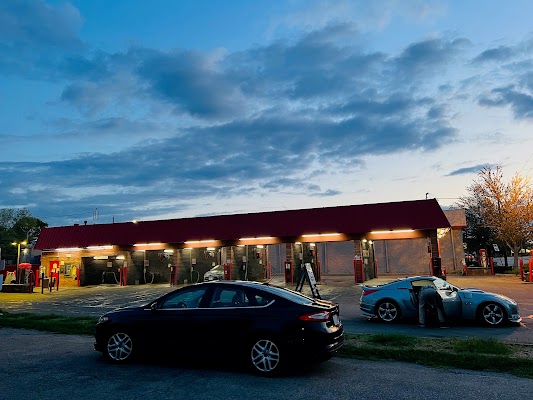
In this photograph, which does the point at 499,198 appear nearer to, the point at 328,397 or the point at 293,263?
the point at 293,263

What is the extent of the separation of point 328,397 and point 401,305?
7.92 metres

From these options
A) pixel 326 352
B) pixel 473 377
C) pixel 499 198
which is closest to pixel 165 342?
pixel 326 352

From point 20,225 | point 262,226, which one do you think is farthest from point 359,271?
point 20,225

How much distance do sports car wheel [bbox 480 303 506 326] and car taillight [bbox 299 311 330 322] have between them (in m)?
7.27

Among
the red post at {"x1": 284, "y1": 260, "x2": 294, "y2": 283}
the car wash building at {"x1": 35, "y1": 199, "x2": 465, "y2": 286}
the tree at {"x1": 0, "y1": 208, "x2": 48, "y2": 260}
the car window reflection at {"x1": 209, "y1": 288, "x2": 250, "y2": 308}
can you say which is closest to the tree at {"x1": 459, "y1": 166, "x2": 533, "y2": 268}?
the car wash building at {"x1": 35, "y1": 199, "x2": 465, "y2": 286}

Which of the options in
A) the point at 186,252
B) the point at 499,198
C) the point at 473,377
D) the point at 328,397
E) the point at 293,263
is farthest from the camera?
the point at 499,198

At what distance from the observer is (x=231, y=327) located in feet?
24.2

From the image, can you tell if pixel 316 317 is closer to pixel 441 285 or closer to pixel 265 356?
pixel 265 356

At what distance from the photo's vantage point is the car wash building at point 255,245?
2869 centimetres

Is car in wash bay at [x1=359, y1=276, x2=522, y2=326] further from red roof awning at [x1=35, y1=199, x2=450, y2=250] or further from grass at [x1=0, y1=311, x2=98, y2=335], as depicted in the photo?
red roof awning at [x1=35, y1=199, x2=450, y2=250]

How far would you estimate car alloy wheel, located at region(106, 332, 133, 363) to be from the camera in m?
8.05

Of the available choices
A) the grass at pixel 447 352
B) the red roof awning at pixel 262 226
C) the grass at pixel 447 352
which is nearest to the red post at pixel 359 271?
the red roof awning at pixel 262 226

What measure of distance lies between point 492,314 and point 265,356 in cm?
810

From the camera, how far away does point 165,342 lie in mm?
7809
